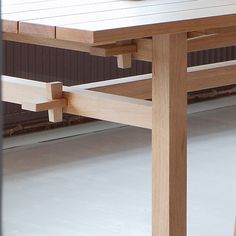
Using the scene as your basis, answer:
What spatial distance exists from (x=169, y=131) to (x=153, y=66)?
162 millimetres

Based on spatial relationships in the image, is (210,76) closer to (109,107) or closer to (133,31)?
(109,107)

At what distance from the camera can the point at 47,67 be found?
368 centimetres

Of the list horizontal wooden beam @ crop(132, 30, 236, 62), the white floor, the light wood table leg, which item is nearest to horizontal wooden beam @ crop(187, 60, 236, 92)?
horizontal wooden beam @ crop(132, 30, 236, 62)

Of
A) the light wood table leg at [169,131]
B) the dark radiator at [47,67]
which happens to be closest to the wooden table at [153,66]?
the light wood table leg at [169,131]

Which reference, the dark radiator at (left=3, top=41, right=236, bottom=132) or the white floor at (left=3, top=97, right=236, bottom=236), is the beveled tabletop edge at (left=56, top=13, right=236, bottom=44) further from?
the dark radiator at (left=3, top=41, right=236, bottom=132)

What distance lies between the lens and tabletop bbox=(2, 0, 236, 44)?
4.50 ft

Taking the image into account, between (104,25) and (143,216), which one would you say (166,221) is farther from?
(143,216)

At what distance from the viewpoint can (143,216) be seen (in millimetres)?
2496

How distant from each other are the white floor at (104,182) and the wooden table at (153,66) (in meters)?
0.66

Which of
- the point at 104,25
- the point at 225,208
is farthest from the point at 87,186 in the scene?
the point at 104,25

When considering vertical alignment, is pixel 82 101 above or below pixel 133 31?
below

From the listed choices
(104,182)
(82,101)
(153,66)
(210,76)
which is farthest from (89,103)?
(104,182)

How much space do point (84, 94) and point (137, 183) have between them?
1.25 m

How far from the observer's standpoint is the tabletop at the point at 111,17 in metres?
1.37
